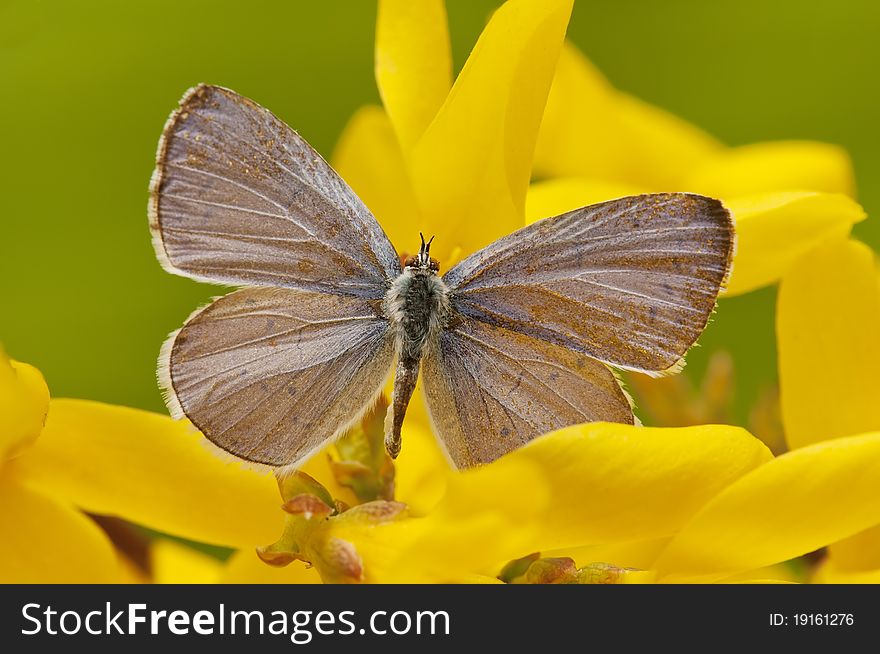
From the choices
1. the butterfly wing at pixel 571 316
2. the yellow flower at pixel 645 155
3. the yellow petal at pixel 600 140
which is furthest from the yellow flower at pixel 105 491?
the yellow petal at pixel 600 140

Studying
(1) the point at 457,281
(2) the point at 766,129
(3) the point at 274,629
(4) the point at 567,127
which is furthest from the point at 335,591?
(2) the point at 766,129

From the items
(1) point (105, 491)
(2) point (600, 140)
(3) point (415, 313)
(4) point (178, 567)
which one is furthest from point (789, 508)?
(2) point (600, 140)

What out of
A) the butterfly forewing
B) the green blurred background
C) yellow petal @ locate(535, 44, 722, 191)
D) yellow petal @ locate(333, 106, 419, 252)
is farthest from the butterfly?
the green blurred background

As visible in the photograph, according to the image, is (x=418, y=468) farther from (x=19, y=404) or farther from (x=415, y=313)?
(x=19, y=404)

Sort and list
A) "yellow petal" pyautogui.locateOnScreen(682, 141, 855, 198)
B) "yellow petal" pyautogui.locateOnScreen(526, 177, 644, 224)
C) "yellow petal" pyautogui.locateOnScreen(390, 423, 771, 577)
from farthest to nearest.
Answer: "yellow petal" pyautogui.locateOnScreen(682, 141, 855, 198) < "yellow petal" pyautogui.locateOnScreen(526, 177, 644, 224) < "yellow petal" pyautogui.locateOnScreen(390, 423, 771, 577)

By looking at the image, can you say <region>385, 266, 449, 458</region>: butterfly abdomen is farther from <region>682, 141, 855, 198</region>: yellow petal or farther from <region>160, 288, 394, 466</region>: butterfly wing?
<region>682, 141, 855, 198</region>: yellow petal

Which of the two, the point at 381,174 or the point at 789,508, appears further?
the point at 381,174

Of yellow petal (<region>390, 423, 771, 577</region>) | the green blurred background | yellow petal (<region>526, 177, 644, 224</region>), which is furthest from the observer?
the green blurred background
